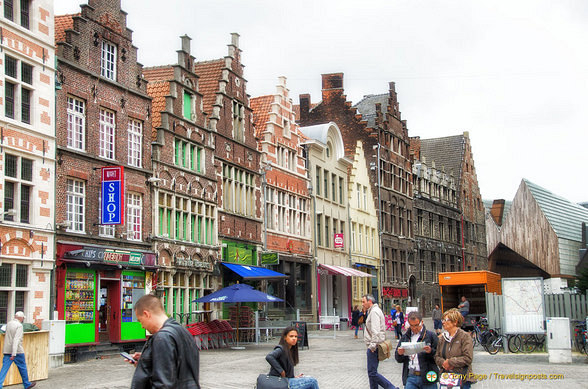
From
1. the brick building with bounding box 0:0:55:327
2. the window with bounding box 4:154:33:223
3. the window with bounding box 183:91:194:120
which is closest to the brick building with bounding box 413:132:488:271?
the window with bounding box 183:91:194:120

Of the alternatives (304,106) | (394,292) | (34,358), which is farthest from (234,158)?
(394,292)

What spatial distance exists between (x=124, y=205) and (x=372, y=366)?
A: 15.4 m

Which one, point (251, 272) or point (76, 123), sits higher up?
point (76, 123)

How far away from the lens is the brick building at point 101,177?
891 inches

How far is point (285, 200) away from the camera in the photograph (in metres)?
37.3

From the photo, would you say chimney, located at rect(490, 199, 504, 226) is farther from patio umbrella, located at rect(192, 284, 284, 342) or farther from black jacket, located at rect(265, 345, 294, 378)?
black jacket, located at rect(265, 345, 294, 378)

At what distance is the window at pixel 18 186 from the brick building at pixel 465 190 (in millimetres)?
46136

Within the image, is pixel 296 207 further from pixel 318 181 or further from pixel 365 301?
pixel 365 301

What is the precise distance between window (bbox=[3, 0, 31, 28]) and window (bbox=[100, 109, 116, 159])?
3935mm

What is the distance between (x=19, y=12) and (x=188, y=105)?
9113 mm

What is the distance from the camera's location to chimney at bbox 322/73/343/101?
166 feet

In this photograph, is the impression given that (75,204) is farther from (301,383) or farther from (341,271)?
(341,271)

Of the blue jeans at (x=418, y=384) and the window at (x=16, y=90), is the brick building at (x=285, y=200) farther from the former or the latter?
the blue jeans at (x=418, y=384)

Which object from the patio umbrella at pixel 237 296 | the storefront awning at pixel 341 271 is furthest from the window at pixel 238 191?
the storefront awning at pixel 341 271
